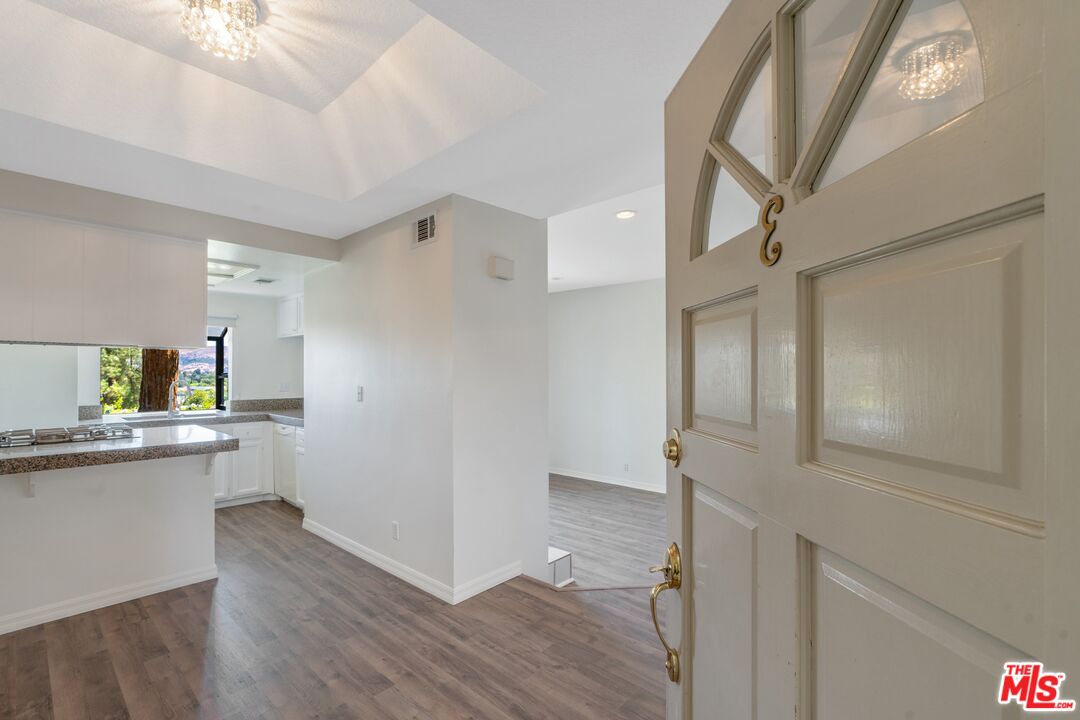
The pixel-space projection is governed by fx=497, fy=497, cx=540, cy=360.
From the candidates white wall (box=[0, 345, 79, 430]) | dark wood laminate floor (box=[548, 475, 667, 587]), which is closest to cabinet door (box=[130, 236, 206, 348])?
white wall (box=[0, 345, 79, 430])

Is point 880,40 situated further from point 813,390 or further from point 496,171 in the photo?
point 496,171

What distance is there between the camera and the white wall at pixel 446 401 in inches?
117

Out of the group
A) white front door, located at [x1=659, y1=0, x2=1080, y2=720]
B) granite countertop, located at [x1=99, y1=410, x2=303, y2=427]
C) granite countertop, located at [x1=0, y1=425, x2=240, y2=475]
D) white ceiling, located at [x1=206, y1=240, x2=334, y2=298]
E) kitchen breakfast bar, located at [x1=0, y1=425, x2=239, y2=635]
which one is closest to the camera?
white front door, located at [x1=659, y1=0, x2=1080, y2=720]

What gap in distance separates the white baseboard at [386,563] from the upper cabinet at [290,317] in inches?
92.0

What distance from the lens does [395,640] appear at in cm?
251

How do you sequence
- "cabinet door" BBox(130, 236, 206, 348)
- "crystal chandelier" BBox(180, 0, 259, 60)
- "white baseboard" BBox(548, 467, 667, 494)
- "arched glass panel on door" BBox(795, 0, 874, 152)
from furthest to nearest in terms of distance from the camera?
"white baseboard" BBox(548, 467, 667, 494) → "cabinet door" BBox(130, 236, 206, 348) → "crystal chandelier" BBox(180, 0, 259, 60) → "arched glass panel on door" BBox(795, 0, 874, 152)

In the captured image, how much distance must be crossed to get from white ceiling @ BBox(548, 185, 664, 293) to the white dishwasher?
3285 mm

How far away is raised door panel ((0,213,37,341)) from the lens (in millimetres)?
2705

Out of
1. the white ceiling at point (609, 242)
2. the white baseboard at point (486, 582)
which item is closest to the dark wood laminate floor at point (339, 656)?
the white baseboard at point (486, 582)

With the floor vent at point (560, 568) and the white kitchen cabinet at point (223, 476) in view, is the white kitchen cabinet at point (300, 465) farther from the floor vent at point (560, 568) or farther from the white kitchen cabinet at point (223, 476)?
the floor vent at point (560, 568)

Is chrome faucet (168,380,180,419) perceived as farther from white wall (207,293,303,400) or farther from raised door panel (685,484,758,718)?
raised door panel (685,484,758,718)

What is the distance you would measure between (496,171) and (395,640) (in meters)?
2.46

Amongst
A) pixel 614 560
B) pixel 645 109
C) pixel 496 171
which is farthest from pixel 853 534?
pixel 614 560

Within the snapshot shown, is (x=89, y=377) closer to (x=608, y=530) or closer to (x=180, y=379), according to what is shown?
(x=180, y=379)
